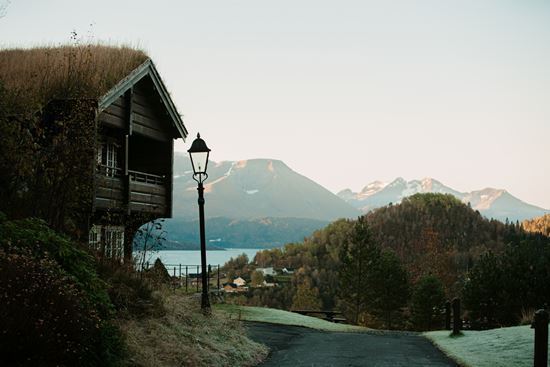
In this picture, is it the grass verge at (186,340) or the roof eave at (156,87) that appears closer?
the grass verge at (186,340)

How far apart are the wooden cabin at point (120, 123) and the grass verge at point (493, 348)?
32.5ft

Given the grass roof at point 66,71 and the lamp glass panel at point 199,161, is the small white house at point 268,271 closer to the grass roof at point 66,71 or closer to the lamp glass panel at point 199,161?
the grass roof at point 66,71

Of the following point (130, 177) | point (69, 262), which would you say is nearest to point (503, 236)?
point (130, 177)

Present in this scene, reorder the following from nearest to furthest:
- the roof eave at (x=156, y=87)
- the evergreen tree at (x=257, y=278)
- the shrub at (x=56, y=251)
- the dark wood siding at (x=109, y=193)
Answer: the shrub at (x=56, y=251), the roof eave at (x=156, y=87), the dark wood siding at (x=109, y=193), the evergreen tree at (x=257, y=278)

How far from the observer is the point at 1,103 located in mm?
16344

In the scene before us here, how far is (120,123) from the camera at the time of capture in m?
24.3

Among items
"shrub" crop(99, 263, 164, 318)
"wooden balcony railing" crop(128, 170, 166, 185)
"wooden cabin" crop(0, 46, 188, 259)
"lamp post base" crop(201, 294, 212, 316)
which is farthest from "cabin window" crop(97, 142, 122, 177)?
"shrub" crop(99, 263, 164, 318)

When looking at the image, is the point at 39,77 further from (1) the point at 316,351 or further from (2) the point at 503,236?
(2) the point at 503,236

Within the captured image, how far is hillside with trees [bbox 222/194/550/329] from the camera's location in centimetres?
5412

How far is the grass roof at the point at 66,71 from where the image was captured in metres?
21.5

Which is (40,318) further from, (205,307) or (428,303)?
(428,303)

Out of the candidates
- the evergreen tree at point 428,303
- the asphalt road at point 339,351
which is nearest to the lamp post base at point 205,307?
the asphalt road at point 339,351

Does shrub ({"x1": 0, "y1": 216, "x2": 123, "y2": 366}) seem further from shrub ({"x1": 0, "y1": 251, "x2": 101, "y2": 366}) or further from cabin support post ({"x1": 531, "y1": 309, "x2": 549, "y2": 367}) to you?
cabin support post ({"x1": 531, "y1": 309, "x2": 549, "y2": 367})

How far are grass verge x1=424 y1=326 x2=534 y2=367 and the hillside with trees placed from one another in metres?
27.8
